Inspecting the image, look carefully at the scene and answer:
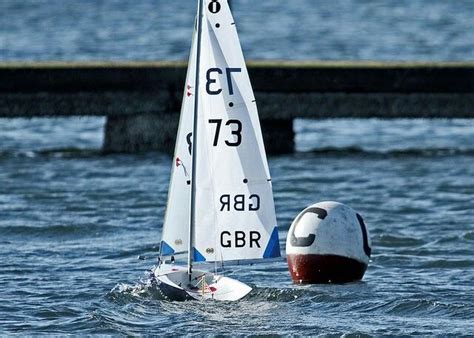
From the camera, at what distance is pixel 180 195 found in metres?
15.3

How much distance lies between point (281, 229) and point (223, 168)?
17.3ft

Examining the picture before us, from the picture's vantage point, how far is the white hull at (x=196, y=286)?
15312 millimetres

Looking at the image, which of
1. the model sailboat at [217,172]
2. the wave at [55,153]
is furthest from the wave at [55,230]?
the wave at [55,153]

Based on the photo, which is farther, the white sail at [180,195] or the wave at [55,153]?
the wave at [55,153]

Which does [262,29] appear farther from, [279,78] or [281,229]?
[281,229]

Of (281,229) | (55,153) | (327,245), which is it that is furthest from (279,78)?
(327,245)

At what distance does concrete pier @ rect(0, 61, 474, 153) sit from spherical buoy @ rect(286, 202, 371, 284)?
8.22 metres

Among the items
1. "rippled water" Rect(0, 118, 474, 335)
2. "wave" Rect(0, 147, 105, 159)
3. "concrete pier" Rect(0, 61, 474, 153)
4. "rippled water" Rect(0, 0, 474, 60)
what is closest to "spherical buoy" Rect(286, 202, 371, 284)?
"rippled water" Rect(0, 118, 474, 335)

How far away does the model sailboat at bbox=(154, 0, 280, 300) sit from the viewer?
588 inches

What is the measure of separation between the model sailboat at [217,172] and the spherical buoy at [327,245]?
37.1 inches

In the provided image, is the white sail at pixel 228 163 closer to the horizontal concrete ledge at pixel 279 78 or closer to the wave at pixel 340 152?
the horizontal concrete ledge at pixel 279 78

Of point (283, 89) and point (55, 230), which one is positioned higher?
point (283, 89)

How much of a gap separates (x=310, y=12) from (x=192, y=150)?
72.8 metres

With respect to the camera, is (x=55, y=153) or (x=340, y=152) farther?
(x=55, y=153)
